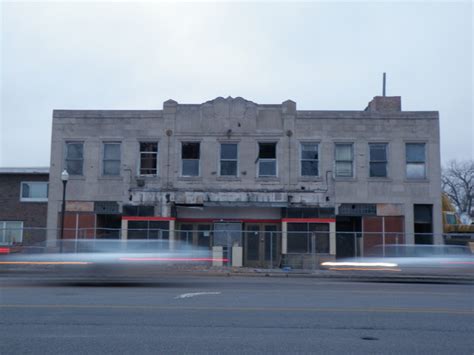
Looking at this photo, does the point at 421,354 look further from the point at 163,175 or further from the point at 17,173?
the point at 17,173

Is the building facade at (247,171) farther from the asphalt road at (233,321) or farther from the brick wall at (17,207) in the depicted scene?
the asphalt road at (233,321)

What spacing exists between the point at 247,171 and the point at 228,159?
1.08 meters

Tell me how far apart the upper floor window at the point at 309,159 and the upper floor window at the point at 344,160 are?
99cm

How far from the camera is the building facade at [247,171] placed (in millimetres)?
26000

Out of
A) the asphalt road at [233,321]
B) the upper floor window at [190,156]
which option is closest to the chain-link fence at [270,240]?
the upper floor window at [190,156]

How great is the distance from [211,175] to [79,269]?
1162 centimetres

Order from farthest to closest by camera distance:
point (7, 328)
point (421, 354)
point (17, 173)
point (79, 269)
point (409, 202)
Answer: point (17, 173) → point (409, 202) → point (79, 269) → point (7, 328) → point (421, 354)

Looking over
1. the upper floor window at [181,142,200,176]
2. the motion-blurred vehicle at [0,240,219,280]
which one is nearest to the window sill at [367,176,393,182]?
the upper floor window at [181,142,200,176]

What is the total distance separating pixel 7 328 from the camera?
29.1 ft

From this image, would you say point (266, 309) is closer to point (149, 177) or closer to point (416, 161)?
point (149, 177)

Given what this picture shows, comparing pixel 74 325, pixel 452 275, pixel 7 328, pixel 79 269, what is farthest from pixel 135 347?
pixel 452 275

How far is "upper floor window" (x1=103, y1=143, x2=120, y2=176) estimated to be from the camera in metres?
26.6

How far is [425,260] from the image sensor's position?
18.1 metres

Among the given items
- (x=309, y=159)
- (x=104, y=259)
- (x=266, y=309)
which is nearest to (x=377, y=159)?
(x=309, y=159)
